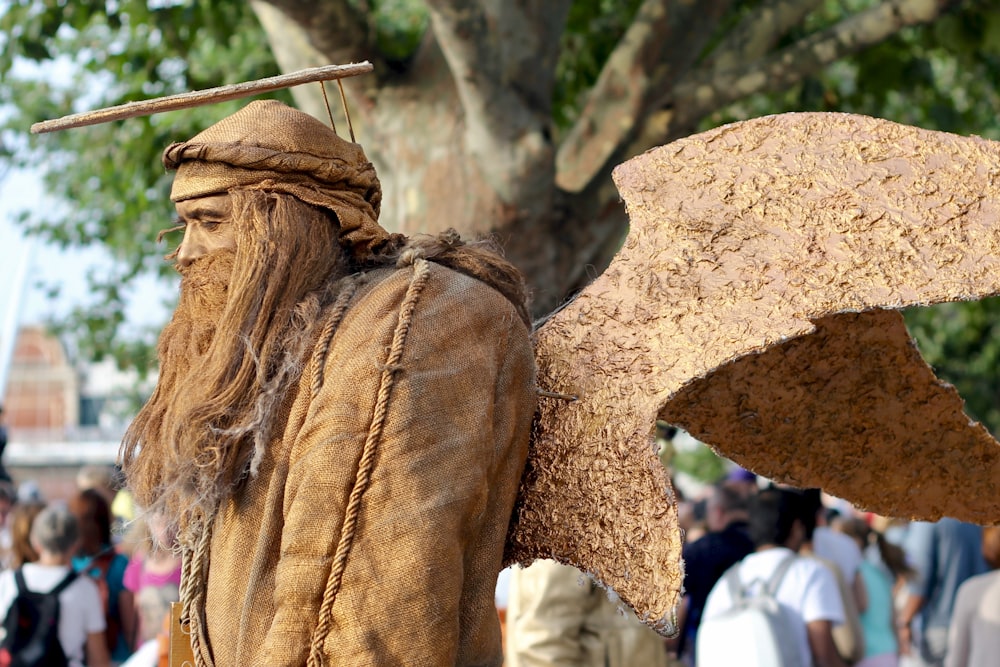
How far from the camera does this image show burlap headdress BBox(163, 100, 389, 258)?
225 centimetres

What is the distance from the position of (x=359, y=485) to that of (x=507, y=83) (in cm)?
367

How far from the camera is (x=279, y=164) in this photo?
2248mm

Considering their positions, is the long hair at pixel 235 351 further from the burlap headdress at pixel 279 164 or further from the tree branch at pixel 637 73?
the tree branch at pixel 637 73

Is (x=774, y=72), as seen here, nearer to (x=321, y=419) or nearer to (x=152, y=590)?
(x=152, y=590)

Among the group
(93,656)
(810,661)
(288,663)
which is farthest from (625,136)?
(288,663)

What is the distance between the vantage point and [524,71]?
5508 millimetres

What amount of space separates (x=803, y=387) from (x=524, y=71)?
309cm

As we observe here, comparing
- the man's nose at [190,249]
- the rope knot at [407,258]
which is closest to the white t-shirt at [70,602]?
the man's nose at [190,249]

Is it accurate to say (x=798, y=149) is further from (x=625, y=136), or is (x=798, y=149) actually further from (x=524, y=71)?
(x=625, y=136)

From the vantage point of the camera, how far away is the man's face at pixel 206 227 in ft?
7.41

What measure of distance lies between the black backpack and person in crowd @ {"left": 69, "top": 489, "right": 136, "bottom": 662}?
16.8 inches

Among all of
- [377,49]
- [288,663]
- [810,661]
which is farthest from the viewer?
[377,49]

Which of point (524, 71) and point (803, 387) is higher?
point (524, 71)

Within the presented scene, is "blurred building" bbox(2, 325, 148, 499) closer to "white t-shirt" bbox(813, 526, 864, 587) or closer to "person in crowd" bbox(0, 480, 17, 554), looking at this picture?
"person in crowd" bbox(0, 480, 17, 554)
